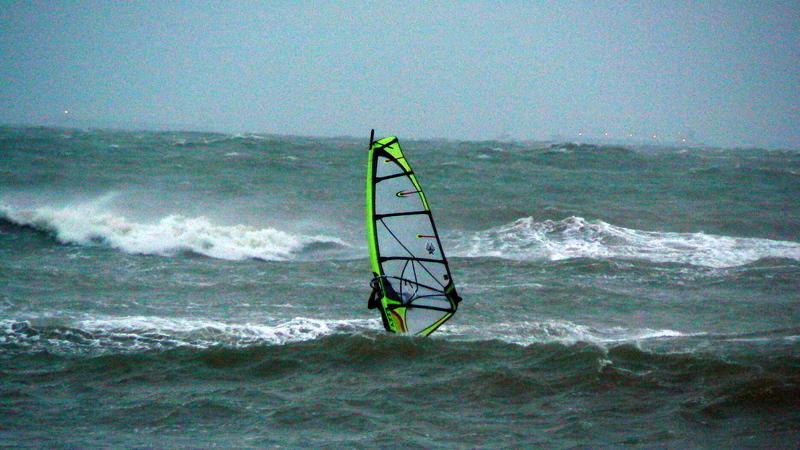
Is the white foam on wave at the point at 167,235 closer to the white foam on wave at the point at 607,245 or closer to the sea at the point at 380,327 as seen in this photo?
the sea at the point at 380,327

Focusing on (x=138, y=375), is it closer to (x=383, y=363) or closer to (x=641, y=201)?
(x=383, y=363)

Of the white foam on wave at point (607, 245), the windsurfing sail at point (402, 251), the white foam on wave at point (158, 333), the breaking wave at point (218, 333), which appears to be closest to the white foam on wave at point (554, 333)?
the breaking wave at point (218, 333)

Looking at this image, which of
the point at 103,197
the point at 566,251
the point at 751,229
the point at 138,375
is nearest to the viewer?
the point at 138,375

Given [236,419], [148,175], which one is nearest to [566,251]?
[236,419]

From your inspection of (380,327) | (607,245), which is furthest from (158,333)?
(607,245)

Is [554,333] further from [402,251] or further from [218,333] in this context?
[218,333]

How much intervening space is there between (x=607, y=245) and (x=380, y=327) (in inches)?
325

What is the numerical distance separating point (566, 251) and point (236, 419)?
10.3 meters

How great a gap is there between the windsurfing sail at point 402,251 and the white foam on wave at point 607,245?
6402 mm

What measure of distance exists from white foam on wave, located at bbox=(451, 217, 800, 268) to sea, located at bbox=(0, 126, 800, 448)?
0.10 metres

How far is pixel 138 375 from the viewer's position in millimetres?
8609

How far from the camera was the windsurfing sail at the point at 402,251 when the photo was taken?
31.1ft

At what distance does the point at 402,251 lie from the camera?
9.59m

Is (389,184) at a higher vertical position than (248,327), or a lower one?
higher
